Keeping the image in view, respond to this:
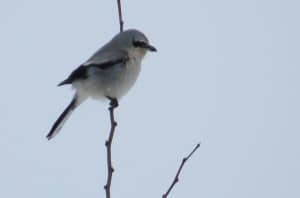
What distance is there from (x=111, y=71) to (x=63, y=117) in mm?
557

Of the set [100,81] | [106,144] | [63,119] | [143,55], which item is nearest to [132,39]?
[143,55]

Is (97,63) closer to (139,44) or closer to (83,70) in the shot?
(83,70)

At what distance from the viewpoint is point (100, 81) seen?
4859 millimetres

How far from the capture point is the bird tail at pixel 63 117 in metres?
4.51

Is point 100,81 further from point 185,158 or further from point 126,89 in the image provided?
point 185,158

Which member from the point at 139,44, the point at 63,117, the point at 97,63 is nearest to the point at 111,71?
the point at 97,63

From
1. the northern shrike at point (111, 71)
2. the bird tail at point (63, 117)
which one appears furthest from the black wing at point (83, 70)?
the bird tail at point (63, 117)

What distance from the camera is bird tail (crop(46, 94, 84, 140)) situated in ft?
14.8

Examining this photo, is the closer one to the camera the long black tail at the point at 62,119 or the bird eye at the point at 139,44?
the long black tail at the point at 62,119

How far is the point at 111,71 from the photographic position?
16.0ft

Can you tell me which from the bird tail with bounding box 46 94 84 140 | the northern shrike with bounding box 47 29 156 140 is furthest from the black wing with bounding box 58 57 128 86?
the bird tail with bounding box 46 94 84 140

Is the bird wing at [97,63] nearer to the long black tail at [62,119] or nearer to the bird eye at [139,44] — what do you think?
the bird eye at [139,44]

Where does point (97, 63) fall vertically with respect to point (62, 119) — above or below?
above

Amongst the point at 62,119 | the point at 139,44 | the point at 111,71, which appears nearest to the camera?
the point at 62,119
